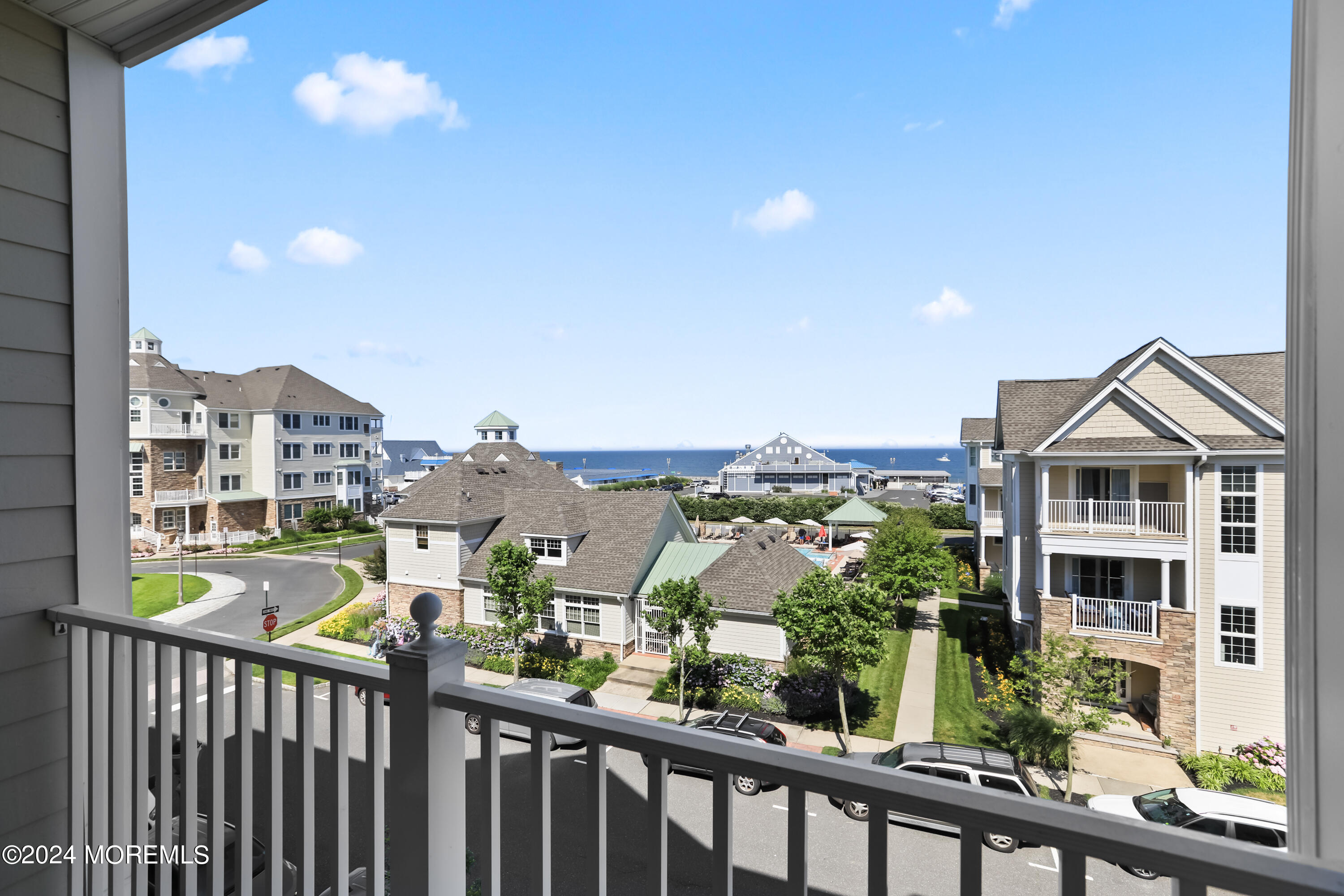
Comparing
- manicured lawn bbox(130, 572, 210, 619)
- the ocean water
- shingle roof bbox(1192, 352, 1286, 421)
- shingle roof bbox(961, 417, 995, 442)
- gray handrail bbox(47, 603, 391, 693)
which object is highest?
shingle roof bbox(1192, 352, 1286, 421)

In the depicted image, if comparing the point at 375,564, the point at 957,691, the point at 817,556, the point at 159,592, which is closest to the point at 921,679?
the point at 957,691

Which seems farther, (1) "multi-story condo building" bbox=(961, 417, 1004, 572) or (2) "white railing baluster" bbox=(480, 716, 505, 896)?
(1) "multi-story condo building" bbox=(961, 417, 1004, 572)

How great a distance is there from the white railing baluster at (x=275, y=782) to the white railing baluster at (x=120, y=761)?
581 mm

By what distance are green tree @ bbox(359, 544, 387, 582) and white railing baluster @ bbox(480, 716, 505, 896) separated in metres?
2.10

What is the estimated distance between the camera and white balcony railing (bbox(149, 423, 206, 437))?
A: 7.98 ft

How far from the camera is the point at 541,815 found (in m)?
0.97

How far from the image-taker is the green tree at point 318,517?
9.43 ft

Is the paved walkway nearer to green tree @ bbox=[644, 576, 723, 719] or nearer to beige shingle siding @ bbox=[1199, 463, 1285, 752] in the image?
beige shingle siding @ bbox=[1199, 463, 1285, 752]

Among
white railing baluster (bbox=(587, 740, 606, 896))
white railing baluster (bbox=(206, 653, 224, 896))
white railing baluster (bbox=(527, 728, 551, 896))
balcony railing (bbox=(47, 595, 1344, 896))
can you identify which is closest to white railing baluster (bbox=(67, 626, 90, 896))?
balcony railing (bbox=(47, 595, 1344, 896))

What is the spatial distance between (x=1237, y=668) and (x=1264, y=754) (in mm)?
204

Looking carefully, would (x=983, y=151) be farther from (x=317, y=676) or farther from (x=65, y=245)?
(x=65, y=245)

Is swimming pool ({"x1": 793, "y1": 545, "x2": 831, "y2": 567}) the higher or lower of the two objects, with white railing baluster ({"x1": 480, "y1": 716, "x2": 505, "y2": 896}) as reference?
lower

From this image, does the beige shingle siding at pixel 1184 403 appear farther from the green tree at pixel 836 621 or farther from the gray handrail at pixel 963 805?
the green tree at pixel 836 621

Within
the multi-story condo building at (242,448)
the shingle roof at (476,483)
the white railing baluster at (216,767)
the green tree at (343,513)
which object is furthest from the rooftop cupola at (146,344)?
the white railing baluster at (216,767)
